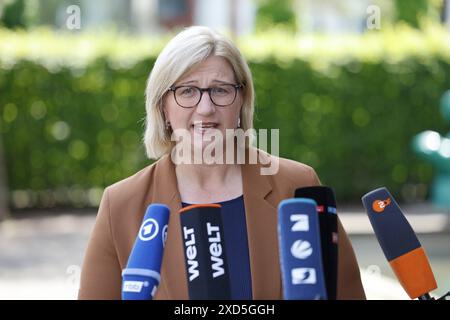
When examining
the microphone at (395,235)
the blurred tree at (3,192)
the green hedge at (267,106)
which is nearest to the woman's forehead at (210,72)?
the microphone at (395,235)

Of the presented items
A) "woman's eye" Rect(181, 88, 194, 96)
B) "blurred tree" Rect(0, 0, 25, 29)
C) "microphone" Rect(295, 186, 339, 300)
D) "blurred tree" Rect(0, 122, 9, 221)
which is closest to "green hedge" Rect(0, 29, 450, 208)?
"blurred tree" Rect(0, 122, 9, 221)

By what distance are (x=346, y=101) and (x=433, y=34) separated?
1.70m

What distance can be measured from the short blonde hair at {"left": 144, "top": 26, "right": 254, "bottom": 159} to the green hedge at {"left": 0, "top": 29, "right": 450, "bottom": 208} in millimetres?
8253

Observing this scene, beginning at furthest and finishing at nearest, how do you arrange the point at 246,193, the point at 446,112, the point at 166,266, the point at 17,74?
the point at 17,74 → the point at 446,112 → the point at 246,193 → the point at 166,266

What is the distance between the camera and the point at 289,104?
37.6ft

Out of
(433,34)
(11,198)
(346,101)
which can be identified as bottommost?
(11,198)

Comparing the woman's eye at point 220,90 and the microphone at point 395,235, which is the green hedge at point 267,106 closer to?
the woman's eye at point 220,90

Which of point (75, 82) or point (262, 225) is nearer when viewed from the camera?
point (262, 225)

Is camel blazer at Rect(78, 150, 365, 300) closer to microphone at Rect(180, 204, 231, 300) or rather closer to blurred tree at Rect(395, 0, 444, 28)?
microphone at Rect(180, 204, 231, 300)

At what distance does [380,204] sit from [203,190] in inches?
30.2

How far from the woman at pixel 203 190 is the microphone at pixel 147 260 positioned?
56 centimetres

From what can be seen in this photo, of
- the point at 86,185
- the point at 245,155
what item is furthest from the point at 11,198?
the point at 245,155

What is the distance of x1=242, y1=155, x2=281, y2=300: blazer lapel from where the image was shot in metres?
2.47
